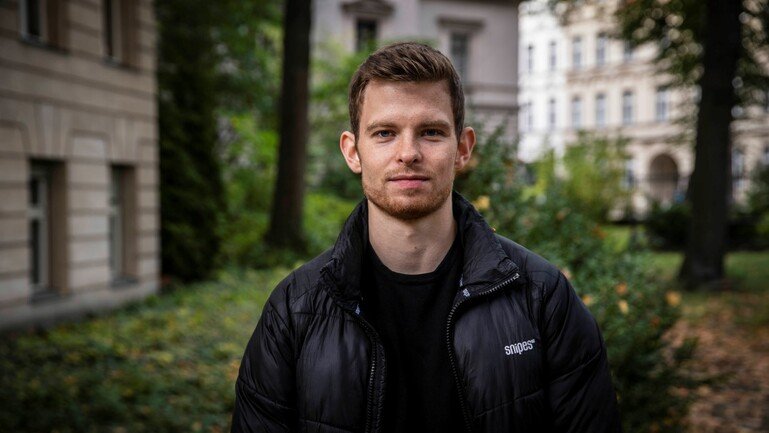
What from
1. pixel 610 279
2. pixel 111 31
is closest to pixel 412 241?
pixel 610 279

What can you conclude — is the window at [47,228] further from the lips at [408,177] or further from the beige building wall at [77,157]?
the lips at [408,177]

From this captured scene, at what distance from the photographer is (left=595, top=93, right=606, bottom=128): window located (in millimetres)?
58844

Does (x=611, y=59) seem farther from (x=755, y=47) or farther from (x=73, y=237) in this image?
(x=73, y=237)

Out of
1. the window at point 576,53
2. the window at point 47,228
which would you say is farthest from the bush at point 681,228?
the window at point 576,53

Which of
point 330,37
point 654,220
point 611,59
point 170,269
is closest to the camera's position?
point 170,269

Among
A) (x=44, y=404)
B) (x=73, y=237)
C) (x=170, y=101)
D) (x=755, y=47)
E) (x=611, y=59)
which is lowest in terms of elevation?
(x=44, y=404)

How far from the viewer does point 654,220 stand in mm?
Answer: 23609

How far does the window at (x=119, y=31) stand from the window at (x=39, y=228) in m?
2.72

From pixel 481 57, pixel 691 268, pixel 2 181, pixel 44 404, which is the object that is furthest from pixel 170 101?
pixel 481 57

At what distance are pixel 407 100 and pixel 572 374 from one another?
1.08 meters

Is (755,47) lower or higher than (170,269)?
higher

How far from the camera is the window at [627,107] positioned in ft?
186

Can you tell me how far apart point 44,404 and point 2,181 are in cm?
417

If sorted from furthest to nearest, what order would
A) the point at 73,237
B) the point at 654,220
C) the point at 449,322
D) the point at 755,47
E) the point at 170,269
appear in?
the point at 654,220
the point at 755,47
the point at 170,269
the point at 73,237
the point at 449,322
